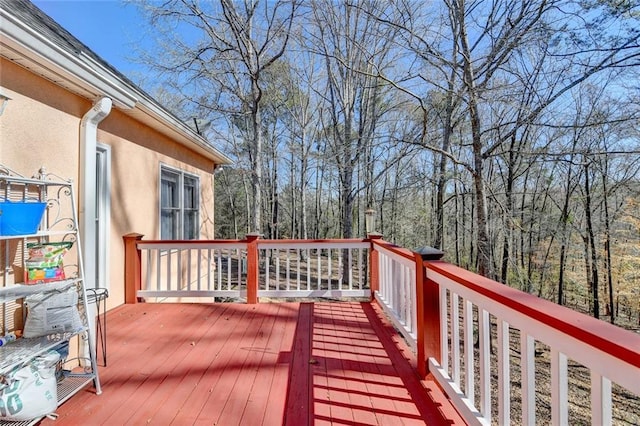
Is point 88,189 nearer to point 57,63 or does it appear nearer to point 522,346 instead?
point 57,63

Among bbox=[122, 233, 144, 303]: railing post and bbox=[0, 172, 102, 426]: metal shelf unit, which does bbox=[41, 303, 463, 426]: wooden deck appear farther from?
bbox=[122, 233, 144, 303]: railing post

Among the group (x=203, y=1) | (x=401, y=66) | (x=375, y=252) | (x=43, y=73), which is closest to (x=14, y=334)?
(x=43, y=73)

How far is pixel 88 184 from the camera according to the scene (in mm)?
2680

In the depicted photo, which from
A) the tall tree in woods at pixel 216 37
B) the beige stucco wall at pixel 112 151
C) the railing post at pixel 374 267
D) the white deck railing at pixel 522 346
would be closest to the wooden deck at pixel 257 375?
the white deck railing at pixel 522 346

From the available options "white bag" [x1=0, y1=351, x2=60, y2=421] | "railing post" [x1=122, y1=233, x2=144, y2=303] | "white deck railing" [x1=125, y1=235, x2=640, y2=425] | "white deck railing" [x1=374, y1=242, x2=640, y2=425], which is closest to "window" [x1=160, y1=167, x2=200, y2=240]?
"railing post" [x1=122, y1=233, x2=144, y2=303]

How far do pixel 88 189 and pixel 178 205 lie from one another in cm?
310

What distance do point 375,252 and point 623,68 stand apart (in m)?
5.21

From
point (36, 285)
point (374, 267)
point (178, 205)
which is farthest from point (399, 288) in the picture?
point (178, 205)

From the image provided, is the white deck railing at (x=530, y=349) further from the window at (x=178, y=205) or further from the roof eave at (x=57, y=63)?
the window at (x=178, y=205)

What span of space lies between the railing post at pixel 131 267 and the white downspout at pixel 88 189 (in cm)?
148

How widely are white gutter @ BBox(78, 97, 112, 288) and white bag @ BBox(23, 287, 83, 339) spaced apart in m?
0.50

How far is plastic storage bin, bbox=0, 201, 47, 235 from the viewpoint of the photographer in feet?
5.99

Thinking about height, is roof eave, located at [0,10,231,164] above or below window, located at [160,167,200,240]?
above

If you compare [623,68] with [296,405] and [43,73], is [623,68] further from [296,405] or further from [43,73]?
[43,73]
